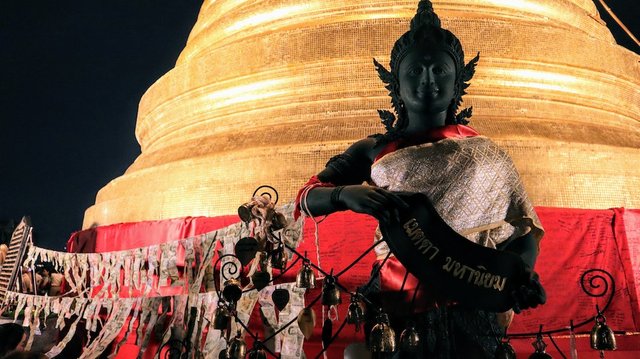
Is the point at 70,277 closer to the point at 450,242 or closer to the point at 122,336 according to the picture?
the point at 122,336

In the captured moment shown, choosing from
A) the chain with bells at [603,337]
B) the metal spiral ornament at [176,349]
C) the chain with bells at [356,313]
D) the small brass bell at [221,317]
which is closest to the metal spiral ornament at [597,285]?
the chain with bells at [603,337]

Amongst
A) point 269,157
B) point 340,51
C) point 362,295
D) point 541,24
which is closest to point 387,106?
point 340,51

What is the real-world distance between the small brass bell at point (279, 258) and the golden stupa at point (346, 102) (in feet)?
4.34

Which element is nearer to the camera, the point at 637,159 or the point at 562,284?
the point at 562,284

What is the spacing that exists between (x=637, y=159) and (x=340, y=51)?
5.52 feet

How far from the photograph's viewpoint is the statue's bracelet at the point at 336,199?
151cm

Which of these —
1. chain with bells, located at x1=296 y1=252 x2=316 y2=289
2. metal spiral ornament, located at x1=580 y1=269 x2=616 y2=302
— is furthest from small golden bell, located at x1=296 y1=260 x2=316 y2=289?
metal spiral ornament, located at x1=580 y1=269 x2=616 y2=302

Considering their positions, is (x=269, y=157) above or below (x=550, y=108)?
below

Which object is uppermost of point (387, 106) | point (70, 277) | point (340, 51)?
point (340, 51)

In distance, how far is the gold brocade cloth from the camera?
156 cm

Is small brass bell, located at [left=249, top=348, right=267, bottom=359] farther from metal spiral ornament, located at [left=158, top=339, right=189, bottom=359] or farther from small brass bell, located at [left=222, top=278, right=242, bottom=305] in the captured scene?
metal spiral ornament, located at [left=158, top=339, right=189, bottom=359]

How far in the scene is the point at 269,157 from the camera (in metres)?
3.30

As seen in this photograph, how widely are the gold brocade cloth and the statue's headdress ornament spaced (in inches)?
6.8

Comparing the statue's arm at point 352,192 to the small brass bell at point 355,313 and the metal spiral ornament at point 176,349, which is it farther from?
the metal spiral ornament at point 176,349
